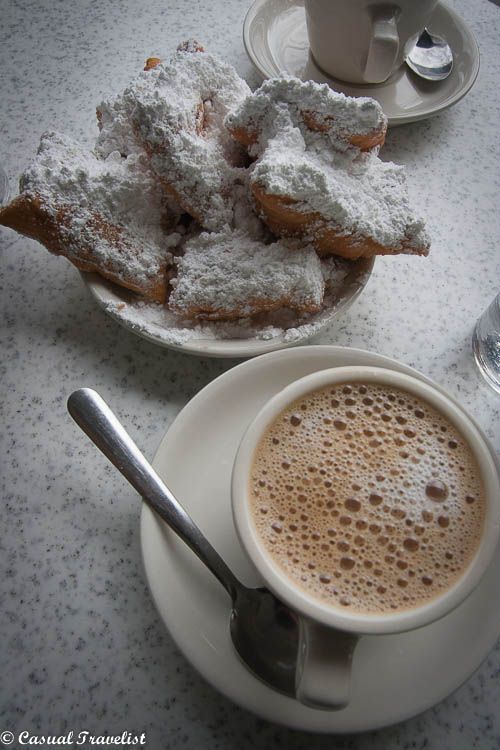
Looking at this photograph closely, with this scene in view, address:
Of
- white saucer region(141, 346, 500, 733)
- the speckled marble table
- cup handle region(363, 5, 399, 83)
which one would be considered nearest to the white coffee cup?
cup handle region(363, 5, 399, 83)

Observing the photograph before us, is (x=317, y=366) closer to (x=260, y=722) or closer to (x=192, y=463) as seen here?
(x=192, y=463)

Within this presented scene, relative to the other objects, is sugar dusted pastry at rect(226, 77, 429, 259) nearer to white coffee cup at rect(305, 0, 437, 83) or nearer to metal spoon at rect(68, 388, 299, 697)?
white coffee cup at rect(305, 0, 437, 83)

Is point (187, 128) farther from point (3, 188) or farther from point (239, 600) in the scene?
point (239, 600)

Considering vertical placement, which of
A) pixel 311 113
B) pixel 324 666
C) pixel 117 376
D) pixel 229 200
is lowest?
pixel 117 376

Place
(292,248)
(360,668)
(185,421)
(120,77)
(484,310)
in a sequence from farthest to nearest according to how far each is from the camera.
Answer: (120,77)
(484,310)
(292,248)
(185,421)
(360,668)

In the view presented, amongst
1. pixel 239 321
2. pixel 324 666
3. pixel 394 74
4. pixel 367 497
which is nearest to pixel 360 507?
pixel 367 497

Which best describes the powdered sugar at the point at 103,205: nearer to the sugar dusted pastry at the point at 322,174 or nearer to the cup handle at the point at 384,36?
the sugar dusted pastry at the point at 322,174

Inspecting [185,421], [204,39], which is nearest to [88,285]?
[185,421]

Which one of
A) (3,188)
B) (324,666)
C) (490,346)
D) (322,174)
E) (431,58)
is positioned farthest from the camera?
(431,58)
